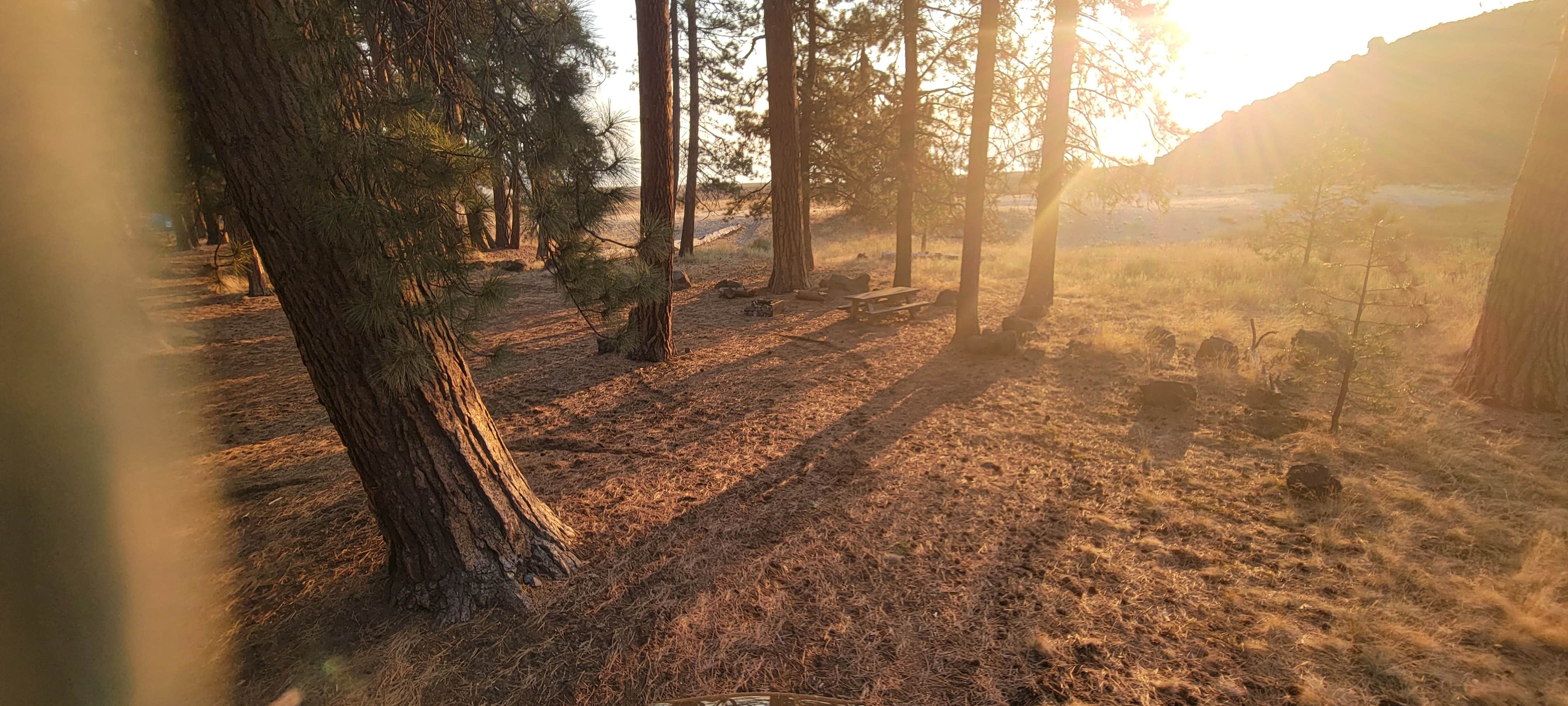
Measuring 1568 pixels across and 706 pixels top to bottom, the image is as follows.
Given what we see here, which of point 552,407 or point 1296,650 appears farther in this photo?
point 552,407

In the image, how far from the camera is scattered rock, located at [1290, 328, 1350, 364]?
20.8 feet

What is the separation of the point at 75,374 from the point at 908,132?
34.5 feet

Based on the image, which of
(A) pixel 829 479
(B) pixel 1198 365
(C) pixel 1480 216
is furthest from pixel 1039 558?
(C) pixel 1480 216

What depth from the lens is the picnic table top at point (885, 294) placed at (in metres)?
8.98

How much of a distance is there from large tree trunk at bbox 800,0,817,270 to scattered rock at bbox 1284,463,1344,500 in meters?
9.40

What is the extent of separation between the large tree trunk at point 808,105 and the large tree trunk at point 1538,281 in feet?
30.7

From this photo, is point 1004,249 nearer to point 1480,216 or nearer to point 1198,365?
point 1198,365

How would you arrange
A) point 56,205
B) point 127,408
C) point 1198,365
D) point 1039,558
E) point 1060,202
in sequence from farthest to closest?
point 1060,202
point 1198,365
point 1039,558
point 127,408
point 56,205

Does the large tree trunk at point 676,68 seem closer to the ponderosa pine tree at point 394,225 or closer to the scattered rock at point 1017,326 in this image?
the scattered rock at point 1017,326

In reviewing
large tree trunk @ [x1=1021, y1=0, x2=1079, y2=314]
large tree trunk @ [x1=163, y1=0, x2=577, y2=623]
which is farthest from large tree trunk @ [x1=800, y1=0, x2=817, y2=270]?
large tree trunk @ [x1=163, y1=0, x2=577, y2=623]

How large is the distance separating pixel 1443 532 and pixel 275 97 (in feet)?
20.3

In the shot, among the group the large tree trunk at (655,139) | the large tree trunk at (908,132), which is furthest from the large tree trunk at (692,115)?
the large tree trunk at (655,139)

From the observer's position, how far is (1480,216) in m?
23.0

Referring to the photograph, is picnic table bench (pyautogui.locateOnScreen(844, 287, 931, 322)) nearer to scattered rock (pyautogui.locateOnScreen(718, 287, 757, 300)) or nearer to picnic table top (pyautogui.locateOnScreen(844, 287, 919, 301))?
picnic table top (pyautogui.locateOnScreen(844, 287, 919, 301))
